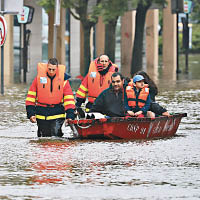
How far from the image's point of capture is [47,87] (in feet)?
47.7

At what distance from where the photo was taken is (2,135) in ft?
49.8

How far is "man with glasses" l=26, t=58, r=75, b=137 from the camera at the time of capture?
1449cm

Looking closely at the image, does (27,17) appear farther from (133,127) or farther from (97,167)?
(97,167)

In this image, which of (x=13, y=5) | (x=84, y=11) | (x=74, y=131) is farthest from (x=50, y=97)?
(x=84, y=11)

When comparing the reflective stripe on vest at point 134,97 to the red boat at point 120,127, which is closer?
the red boat at point 120,127

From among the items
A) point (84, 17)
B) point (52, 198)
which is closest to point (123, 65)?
point (84, 17)

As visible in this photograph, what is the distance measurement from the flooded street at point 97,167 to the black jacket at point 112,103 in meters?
0.70

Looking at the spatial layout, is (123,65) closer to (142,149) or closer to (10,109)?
(10,109)

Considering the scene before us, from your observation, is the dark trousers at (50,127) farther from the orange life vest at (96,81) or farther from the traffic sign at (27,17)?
the traffic sign at (27,17)

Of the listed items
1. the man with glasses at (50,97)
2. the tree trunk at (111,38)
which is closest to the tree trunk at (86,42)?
the tree trunk at (111,38)

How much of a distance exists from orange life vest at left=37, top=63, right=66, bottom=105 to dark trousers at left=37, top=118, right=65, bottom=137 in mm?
313

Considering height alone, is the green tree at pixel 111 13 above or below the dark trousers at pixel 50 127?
above

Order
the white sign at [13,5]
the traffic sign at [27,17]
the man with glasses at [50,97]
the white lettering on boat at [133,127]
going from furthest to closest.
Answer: the traffic sign at [27,17] → the white sign at [13,5] → the man with glasses at [50,97] → the white lettering on boat at [133,127]

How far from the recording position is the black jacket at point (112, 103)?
48.6 ft
